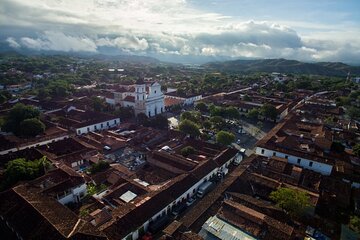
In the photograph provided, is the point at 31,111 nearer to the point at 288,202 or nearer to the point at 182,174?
the point at 182,174

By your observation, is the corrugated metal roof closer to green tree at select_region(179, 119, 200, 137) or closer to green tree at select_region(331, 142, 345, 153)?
green tree at select_region(179, 119, 200, 137)

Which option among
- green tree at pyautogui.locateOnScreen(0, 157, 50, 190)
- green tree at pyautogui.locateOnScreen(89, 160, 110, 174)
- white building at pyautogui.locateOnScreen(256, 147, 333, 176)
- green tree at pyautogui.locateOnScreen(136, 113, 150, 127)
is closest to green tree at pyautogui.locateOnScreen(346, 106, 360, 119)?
white building at pyautogui.locateOnScreen(256, 147, 333, 176)

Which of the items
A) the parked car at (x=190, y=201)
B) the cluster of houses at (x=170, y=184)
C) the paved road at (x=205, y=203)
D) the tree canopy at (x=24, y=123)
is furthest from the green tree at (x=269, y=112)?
the tree canopy at (x=24, y=123)

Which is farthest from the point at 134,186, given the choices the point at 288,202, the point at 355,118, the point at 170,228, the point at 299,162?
the point at 355,118

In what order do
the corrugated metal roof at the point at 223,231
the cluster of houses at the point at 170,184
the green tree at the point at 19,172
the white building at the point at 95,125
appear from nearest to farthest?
the corrugated metal roof at the point at 223,231
the cluster of houses at the point at 170,184
the green tree at the point at 19,172
the white building at the point at 95,125

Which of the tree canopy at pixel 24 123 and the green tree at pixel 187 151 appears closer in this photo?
the green tree at pixel 187 151

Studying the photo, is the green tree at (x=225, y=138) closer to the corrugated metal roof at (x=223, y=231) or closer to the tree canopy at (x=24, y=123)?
the corrugated metal roof at (x=223, y=231)

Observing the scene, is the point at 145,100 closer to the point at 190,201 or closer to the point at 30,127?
the point at 30,127

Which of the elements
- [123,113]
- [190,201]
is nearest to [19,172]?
[190,201]
